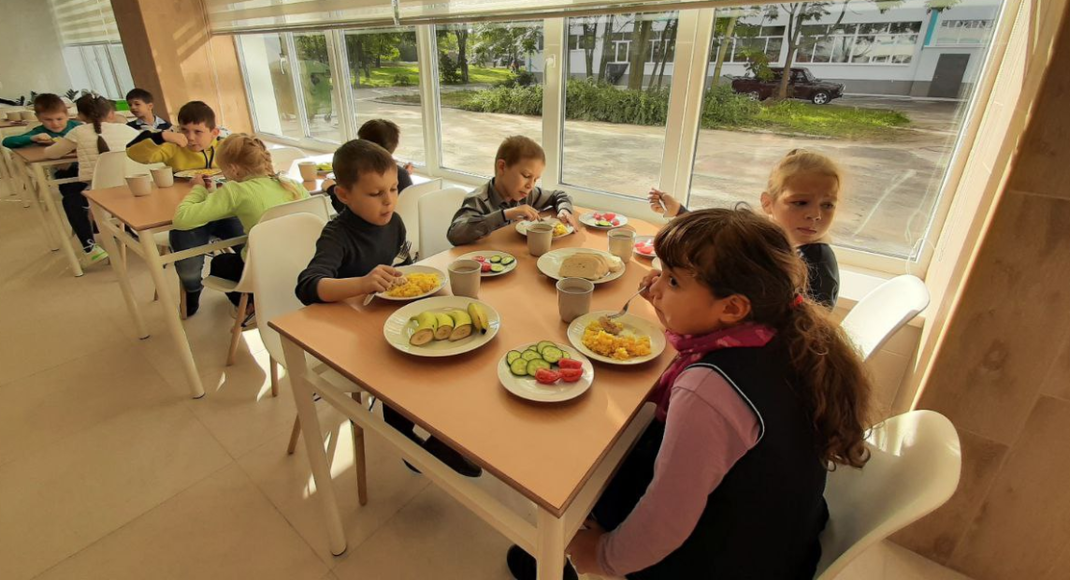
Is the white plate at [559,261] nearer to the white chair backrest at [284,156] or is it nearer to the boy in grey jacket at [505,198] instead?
the boy in grey jacket at [505,198]

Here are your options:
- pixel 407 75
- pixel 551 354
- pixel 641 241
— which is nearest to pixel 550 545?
pixel 551 354

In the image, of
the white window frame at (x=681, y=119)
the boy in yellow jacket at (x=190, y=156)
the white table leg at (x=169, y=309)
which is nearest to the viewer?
the white window frame at (x=681, y=119)

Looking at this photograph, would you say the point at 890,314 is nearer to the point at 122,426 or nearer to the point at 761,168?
the point at 761,168

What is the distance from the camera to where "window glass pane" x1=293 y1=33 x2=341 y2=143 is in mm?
3420

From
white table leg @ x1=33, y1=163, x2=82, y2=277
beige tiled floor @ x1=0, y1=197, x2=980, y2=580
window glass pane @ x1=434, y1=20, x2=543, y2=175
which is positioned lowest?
beige tiled floor @ x1=0, y1=197, x2=980, y2=580

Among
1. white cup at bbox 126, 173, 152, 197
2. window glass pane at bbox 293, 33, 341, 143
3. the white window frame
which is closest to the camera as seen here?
the white window frame

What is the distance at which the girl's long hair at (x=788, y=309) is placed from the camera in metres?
0.73

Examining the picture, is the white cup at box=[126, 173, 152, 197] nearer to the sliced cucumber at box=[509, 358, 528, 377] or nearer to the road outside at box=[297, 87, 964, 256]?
the road outside at box=[297, 87, 964, 256]

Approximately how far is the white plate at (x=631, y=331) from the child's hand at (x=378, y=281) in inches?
18.2

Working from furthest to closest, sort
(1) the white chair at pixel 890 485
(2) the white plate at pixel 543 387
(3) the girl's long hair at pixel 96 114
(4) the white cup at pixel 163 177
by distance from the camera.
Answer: (3) the girl's long hair at pixel 96 114
(4) the white cup at pixel 163 177
(2) the white plate at pixel 543 387
(1) the white chair at pixel 890 485

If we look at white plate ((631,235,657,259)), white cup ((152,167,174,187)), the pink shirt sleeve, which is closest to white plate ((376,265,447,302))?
white plate ((631,235,657,259))

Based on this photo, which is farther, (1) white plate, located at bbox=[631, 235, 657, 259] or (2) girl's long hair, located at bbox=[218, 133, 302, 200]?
(2) girl's long hair, located at bbox=[218, 133, 302, 200]

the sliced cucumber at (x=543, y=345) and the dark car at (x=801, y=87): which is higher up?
the dark car at (x=801, y=87)

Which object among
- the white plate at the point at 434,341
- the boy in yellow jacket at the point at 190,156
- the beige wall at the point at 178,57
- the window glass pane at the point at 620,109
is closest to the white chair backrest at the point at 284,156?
the boy in yellow jacket at the point at 190,156
